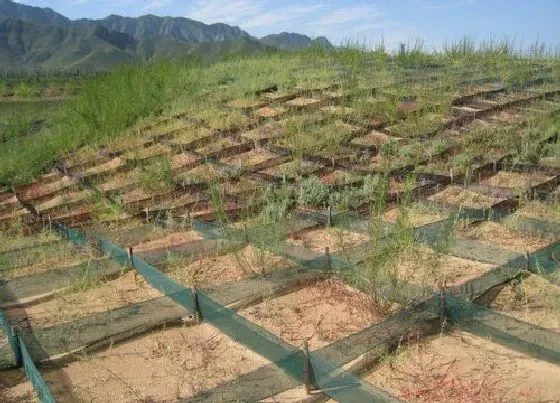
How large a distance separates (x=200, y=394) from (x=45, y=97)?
17.4 metres

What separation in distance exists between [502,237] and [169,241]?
91.4 inches

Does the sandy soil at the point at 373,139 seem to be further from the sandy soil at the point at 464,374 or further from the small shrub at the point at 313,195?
the sandy soil at the point at 464,374

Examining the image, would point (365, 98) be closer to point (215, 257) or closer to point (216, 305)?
point (215, 257)

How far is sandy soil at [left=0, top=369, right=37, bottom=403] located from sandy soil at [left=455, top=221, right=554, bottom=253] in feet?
8.91

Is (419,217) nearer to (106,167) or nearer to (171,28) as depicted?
(106,167)

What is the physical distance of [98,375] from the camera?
8.39 feet

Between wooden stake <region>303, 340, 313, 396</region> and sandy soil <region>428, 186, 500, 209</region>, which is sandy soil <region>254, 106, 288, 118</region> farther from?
wooden stake <region>303, 340, 313, 396</region>

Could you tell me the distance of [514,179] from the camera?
495 centimetres

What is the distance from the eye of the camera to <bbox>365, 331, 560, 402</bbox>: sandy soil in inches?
87.6

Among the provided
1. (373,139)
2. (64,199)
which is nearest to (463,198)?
(373,139)

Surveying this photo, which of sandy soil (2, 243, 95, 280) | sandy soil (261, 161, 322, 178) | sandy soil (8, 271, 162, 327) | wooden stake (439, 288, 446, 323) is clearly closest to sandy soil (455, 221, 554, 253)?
wooden stake (439, 288, 446, 323)

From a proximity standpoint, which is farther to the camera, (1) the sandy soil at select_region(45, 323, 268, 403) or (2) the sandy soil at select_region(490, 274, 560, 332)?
(2) the sandy soil at select_region(490, 274, 560, 332)

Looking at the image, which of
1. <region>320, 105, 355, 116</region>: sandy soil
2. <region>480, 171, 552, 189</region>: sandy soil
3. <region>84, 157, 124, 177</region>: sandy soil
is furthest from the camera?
<region>320, 105, 355, 116</region>: sandy soil

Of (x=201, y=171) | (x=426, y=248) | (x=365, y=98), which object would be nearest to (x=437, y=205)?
(x=426, y=248)
